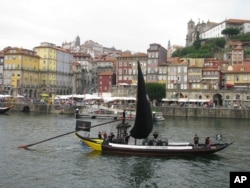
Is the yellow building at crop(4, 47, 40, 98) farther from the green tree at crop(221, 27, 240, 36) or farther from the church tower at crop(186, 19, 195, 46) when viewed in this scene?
the church tower at crop(186, 19, 195, 46)

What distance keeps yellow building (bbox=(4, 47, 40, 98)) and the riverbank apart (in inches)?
895

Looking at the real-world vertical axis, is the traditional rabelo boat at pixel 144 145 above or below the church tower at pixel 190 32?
below

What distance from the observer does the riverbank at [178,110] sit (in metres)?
82.6

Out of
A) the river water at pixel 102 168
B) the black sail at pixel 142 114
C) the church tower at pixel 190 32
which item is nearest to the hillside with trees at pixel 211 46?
the church tower at pixel 190 32

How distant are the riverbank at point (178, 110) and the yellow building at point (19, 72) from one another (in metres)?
22.7

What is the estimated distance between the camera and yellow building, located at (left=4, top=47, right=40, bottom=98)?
392 ft

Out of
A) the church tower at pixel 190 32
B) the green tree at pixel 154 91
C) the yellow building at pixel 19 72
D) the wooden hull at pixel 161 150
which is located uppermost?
the church tower at pixel 190 32

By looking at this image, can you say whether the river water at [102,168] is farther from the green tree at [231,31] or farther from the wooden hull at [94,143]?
the green tree at [231,31]

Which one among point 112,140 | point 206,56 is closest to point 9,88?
point 206,56

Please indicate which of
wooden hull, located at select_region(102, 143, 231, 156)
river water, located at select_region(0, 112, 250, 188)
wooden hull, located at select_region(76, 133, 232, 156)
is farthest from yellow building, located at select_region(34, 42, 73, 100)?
wooden hull, located at select_region(102, 143, 231, 156)

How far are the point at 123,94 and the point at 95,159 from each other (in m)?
74.6

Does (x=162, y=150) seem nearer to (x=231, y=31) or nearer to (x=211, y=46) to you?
(x=211, y=46)

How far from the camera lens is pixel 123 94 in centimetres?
10719

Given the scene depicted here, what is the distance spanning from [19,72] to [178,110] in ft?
178
